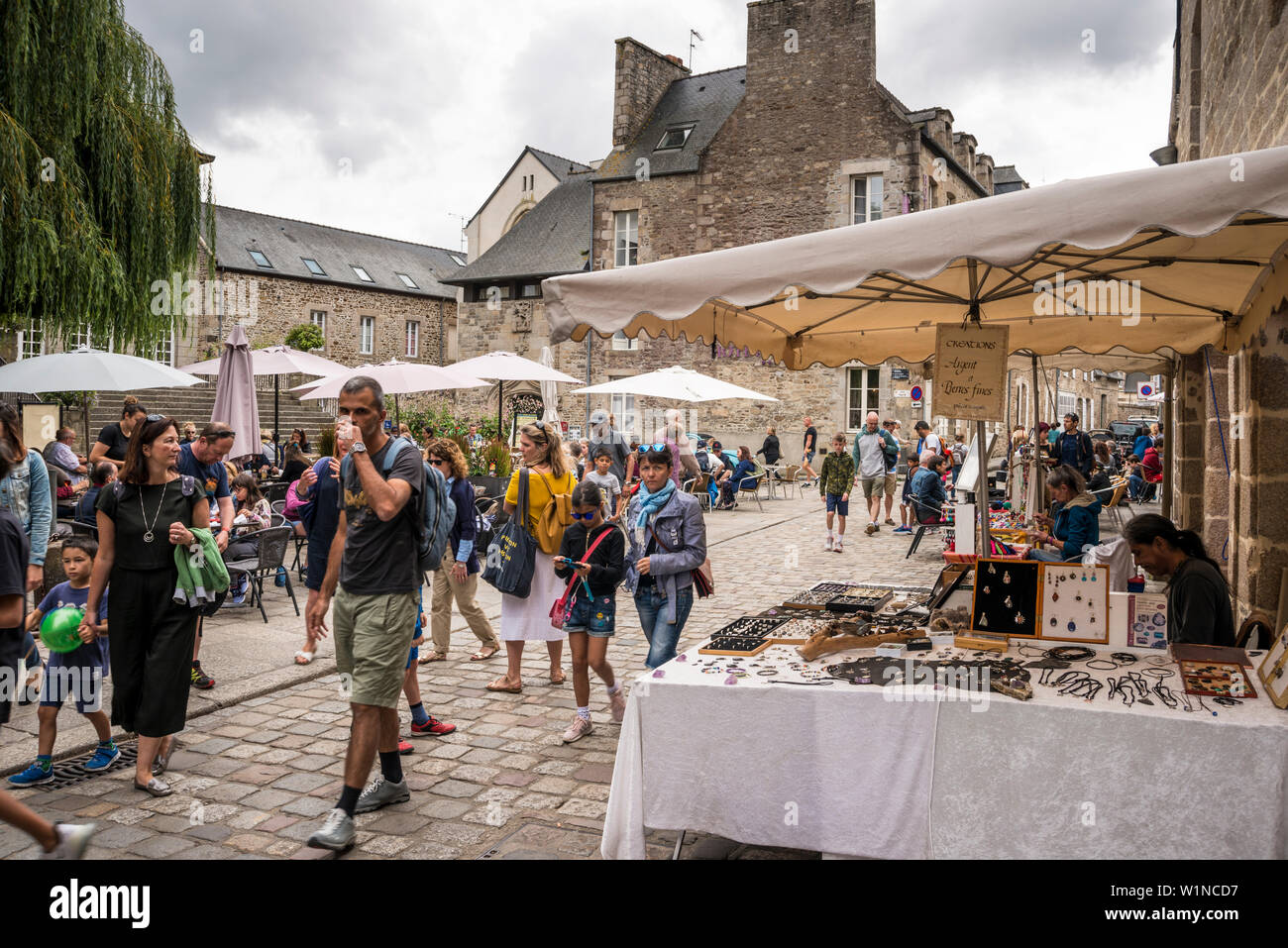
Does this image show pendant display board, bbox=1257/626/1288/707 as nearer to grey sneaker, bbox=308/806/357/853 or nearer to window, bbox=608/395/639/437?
grey sneaker, bbox=308/806/357/853

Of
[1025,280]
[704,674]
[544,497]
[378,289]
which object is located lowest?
[704,674]

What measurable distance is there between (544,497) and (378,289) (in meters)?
40.5

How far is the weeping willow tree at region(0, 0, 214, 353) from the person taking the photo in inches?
418

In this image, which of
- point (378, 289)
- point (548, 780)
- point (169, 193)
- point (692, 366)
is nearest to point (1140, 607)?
point (548, 780)

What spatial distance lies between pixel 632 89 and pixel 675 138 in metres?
→ 2.22

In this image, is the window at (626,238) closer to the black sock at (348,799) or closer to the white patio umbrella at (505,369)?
the white patio umbrella at (505,369)

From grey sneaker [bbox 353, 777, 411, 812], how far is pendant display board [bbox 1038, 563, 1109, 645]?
9.70 ft

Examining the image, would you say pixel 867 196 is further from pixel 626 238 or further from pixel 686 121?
pixel 626 238

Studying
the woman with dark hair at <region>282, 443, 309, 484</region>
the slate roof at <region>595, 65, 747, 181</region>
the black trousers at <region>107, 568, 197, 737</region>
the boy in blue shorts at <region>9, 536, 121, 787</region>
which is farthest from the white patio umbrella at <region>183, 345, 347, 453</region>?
the slate roof at <region>595, 65, 747, 181</region>

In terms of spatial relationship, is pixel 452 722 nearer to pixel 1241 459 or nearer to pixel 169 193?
pixel 1241 459

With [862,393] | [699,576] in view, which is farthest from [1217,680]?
[862,393]

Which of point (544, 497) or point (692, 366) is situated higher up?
point (692, 366)

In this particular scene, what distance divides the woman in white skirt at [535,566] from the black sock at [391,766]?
6.13ft

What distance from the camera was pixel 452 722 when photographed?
593cm
